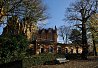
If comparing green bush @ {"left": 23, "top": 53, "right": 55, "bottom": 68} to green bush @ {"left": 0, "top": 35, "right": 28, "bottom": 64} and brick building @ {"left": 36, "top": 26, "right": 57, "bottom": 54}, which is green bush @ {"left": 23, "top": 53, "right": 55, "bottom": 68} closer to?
green bush @ {"left": 0, "top": 35, "right": 28, "bottom": 64}

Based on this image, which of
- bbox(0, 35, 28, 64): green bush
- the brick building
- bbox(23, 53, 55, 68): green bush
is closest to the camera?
bbox(23, 53, 55, 68): green bush

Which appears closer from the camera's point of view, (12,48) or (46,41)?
(12,48)

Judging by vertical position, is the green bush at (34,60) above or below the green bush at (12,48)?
below

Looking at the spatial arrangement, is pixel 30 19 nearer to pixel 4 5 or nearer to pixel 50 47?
pixel 4 5

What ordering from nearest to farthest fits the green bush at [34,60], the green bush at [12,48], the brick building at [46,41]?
the green bush at [34,60]
the green bush at [12,48]
the brick building at [46,41]

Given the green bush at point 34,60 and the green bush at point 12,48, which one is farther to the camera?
the green bush at point 12,48

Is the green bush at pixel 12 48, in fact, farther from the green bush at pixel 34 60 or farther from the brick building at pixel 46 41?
the brick building at pixel 46 41

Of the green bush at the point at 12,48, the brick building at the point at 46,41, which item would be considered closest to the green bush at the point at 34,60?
the green bush at the point at 12,48

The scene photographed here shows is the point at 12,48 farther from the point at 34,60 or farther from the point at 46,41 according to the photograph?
the point at 46,41

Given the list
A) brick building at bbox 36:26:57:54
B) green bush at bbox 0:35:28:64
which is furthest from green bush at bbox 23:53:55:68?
brick building at bbox 36:26:57:54

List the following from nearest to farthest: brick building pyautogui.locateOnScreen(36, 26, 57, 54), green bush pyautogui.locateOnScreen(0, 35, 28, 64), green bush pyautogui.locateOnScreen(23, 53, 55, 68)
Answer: green bush pyautogui.locateOnScreen(23, 53, 55, 68) → green bush pyautogui.locateOnScreen(0, 35, 28, 64) → brick building pyautogui.locateOnScreen(36, 26, 57, 54)

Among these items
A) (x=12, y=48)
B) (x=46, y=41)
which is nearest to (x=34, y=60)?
(x=12, y=48)

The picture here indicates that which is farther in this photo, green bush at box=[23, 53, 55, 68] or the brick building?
the brick building

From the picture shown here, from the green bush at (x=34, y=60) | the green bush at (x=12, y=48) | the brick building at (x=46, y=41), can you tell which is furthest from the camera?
the brick building at (x=46, y=41)
